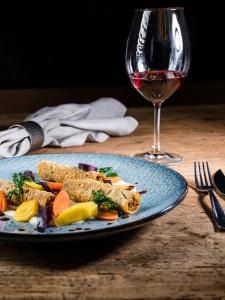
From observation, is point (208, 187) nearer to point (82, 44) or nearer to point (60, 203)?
point (60, 203)

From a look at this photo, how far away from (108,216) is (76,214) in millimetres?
48

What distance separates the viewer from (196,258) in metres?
0.77

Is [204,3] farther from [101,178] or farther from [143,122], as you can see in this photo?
[101,178]

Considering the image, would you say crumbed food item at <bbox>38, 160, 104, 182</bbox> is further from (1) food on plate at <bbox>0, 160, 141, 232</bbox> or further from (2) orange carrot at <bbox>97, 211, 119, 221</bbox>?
(2) orange carrot at <bbox>97, 211, 119, 221</bbox>

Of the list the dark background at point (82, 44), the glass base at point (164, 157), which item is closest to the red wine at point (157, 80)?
the glass base at point (164, 157)

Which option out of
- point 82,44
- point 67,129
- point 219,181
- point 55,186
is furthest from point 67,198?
point 82,44

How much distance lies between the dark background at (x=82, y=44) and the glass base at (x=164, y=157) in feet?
5.77

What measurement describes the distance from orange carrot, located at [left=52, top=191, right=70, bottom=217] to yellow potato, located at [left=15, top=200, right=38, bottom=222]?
0.10ft

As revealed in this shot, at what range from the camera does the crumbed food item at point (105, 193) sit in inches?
34.2

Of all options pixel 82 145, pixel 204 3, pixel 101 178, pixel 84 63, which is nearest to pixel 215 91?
pixel 204 3

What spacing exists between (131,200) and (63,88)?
2.30 metres

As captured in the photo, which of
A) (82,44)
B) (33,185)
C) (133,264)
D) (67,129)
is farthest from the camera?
(82,44)

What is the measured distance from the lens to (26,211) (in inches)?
34.2

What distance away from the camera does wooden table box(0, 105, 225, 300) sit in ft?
2.25
